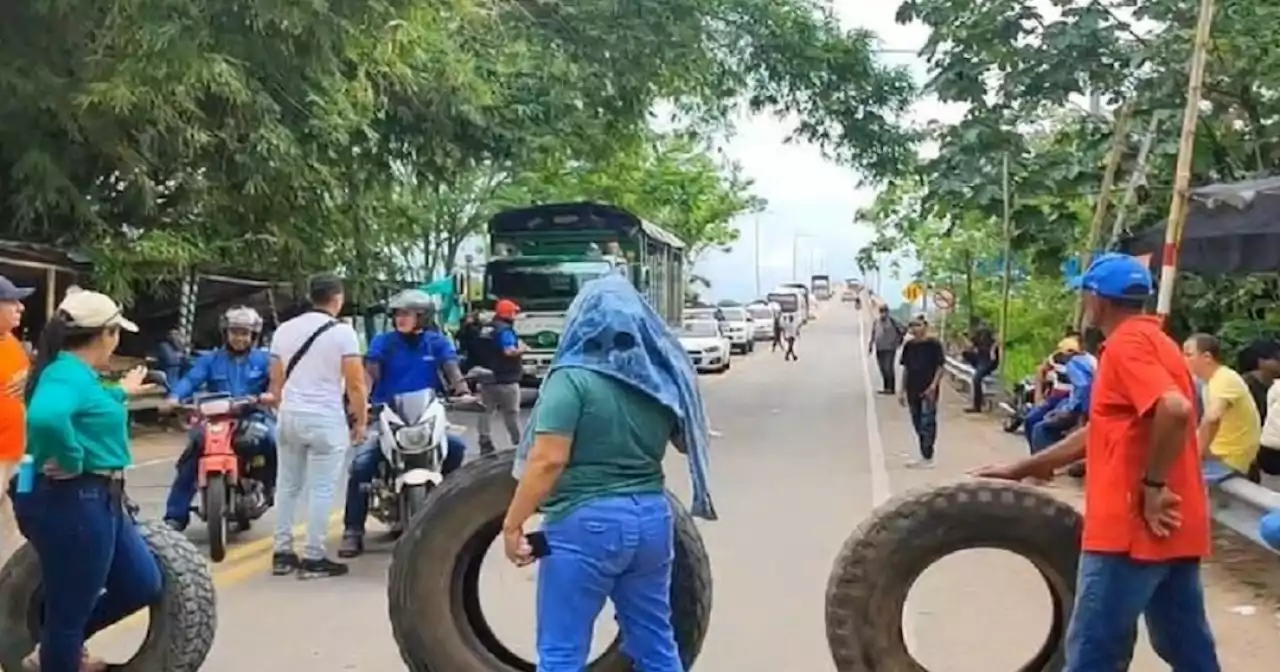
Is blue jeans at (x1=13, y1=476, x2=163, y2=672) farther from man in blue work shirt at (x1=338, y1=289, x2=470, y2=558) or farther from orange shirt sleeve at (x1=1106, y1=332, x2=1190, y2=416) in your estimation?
man in blue work shirt at (x1=338, y1=289, x2=470, y2=558)

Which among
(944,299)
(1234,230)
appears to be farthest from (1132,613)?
(944,299)

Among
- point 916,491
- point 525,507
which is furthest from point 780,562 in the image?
point 525,507

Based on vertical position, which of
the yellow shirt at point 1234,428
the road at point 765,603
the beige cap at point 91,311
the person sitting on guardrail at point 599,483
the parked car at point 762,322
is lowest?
the parked car at point 762,322

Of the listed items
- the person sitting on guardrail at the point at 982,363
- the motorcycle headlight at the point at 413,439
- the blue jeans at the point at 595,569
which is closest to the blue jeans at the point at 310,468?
the motorcycle headlight at the point at 413,439

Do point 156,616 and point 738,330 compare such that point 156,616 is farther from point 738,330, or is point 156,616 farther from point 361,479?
point 738,330

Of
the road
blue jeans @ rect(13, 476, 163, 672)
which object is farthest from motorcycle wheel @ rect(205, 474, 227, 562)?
blue jeans @ rect(13, 476, 163, 672)

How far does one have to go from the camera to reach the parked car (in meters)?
72.1

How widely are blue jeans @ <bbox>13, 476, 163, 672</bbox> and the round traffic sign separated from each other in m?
37.3

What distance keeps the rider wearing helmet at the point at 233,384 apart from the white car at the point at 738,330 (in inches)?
1896

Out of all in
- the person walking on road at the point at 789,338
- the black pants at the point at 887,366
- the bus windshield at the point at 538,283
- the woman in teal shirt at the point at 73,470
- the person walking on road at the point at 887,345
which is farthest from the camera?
the person walking on road at the point at 789,338

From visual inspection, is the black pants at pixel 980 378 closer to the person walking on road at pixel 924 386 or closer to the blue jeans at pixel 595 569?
the person walking on road at pixel 924 386

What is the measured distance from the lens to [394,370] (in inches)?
459

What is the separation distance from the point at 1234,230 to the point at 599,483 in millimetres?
8121

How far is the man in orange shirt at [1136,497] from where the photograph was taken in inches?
227
